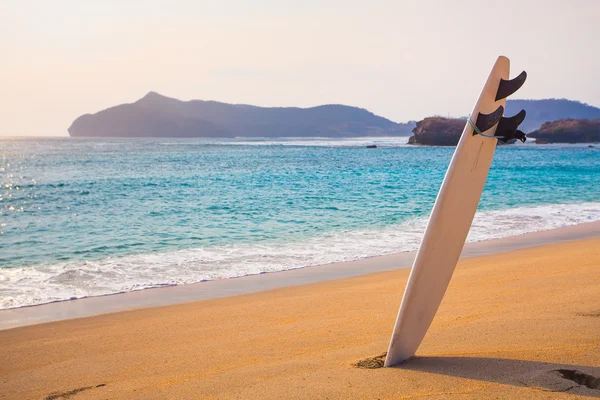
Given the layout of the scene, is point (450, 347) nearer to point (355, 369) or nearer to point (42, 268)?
point (355, 369)

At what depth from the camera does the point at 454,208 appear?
3557 millimetres

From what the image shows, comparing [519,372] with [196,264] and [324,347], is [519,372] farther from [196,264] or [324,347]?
[196,264]

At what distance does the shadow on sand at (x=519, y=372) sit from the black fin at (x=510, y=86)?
1761mm

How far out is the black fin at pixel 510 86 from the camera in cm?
Answer: 332

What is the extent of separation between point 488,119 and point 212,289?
17.9 feet

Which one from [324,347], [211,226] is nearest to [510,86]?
[324,347]

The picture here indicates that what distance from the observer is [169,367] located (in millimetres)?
4312

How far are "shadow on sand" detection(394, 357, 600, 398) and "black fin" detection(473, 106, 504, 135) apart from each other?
1.55 meters

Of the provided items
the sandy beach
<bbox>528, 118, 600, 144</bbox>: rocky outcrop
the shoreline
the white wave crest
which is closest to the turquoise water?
the white wave crest

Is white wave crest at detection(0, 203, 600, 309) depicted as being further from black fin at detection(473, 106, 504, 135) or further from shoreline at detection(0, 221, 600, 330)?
black fin at detection(473, 106, 504, 135)

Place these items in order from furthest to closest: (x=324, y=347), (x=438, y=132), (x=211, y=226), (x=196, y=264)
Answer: (x=438, y=132), (x=211, y=226), (x=196, y=264), (x=324, y=347)

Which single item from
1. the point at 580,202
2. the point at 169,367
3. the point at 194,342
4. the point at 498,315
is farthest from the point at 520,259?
the point at 580,202

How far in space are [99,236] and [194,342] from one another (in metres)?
9.22

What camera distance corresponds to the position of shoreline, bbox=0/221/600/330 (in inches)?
265
